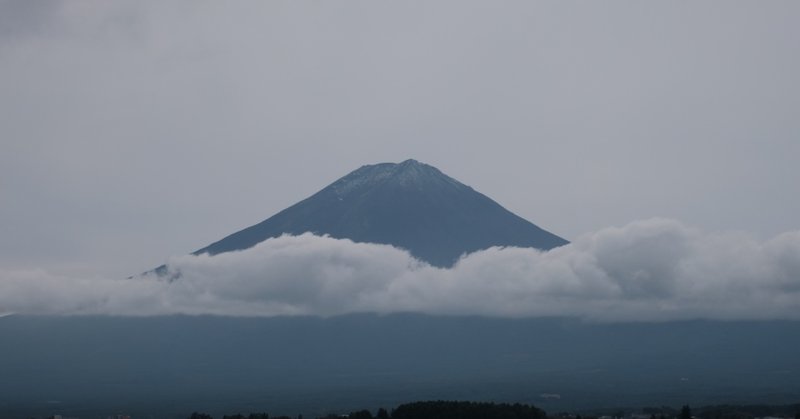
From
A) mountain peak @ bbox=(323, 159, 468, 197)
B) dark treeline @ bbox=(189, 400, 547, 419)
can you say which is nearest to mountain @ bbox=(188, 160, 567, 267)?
mountain peak @ bbox=(323, 159, 468, 197)

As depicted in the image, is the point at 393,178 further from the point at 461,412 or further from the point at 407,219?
the point at 461,412

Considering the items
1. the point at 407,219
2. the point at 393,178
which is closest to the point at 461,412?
the point at 407,219

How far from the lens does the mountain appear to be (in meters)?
166

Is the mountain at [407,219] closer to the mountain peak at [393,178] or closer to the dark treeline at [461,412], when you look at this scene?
the mountain peak at [393,178]

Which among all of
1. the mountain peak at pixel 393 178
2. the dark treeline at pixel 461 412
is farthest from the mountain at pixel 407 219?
the dark treeline at pixel 461 412

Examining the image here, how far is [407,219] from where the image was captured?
169375mm

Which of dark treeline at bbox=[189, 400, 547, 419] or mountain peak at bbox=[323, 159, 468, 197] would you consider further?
mountain peak at bbox=[323, 159, 468, 197]

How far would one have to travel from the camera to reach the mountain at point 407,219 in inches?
6526

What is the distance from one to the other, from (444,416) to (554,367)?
69783 mm

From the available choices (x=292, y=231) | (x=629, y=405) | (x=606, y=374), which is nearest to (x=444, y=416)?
(x=629, y=405)

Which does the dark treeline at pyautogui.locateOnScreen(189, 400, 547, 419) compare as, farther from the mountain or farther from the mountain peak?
the mountain peak

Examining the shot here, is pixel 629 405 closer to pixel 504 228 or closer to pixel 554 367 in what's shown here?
pixel 554 367

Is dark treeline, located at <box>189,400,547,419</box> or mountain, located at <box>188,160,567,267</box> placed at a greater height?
mountain, located at <box>188,160,567,267</box>

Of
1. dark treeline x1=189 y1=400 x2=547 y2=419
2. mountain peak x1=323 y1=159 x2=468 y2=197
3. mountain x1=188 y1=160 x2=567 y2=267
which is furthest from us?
mountain peak x1=323 y1=159 x2=468 y2=197
